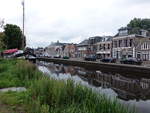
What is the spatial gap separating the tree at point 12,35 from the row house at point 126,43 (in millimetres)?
27325

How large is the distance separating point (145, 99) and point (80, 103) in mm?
7538

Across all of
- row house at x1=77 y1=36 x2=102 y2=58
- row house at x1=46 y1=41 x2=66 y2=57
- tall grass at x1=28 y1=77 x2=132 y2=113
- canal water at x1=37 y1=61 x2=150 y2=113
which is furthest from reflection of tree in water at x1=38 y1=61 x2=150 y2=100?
row house at x1=46 y1=41 x2=66 y2=57

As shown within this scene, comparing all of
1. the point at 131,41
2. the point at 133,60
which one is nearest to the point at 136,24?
the point at 131,41

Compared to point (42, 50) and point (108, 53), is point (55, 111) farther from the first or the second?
point (42, 50)

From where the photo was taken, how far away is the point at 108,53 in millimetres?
70188

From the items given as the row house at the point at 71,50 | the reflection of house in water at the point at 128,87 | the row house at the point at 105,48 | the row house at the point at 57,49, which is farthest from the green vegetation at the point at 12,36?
the row house at the point at 57,49

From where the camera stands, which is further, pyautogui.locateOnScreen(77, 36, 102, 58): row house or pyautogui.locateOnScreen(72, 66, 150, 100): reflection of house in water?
pyautogui.locateOnScreen(77, 36, 102, 58): row house

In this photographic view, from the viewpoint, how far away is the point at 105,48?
7200cm

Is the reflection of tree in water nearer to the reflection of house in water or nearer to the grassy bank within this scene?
the reflection of house in water

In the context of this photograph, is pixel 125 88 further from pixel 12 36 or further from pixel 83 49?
pixel 83 49

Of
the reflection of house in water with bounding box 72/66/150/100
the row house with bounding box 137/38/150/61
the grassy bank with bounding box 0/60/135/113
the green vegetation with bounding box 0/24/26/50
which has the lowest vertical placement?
the reflection of house in water with bounding box 72/66/150/100

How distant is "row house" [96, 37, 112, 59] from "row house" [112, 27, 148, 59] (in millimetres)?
3604

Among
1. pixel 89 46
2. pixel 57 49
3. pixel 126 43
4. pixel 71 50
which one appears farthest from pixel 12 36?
pixel 57 49

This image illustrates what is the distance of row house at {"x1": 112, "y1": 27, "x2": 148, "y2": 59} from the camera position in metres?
56.9
